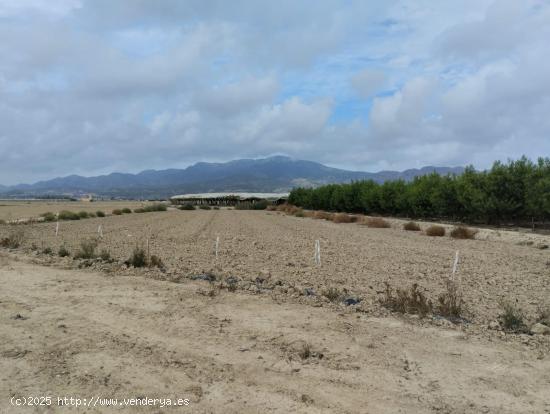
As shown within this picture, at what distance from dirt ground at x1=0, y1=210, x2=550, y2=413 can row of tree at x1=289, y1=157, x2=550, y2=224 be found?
2700 cm

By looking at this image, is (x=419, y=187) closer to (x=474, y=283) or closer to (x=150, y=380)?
Answer: (x=474, y=283)

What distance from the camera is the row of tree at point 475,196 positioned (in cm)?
3838

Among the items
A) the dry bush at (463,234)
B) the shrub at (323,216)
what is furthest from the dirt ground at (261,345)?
the shrub at (323,216)

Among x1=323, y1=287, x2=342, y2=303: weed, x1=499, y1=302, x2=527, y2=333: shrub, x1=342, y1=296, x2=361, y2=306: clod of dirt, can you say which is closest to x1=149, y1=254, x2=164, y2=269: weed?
x1=323, y1=287, x2=342, y2=303: weed

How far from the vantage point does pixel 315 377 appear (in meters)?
6.45

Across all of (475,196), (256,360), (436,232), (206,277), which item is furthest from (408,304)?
(475,196)

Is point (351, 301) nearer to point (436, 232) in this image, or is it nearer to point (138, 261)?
point (138, 261)

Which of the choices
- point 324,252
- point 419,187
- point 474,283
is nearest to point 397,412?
point 474,283

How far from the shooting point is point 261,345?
770cm

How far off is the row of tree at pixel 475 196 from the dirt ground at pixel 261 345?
1063 inches

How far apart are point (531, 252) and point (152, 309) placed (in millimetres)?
20514

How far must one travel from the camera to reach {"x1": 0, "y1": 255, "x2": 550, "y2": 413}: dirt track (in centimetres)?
590

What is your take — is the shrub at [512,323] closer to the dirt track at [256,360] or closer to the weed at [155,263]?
the dirt track at [256,360]

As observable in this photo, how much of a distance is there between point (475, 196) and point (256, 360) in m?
39.8
